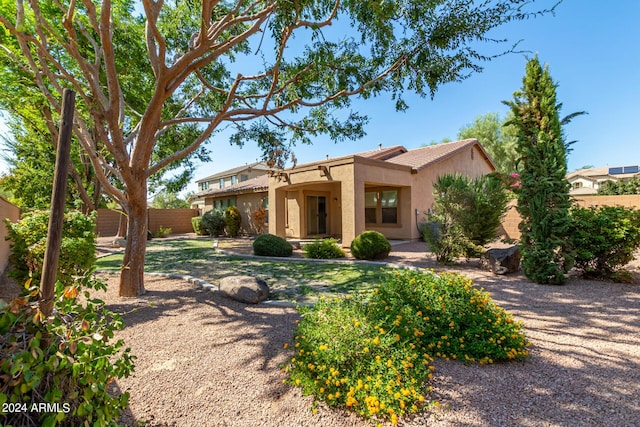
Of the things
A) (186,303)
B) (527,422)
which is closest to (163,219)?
(186,303)

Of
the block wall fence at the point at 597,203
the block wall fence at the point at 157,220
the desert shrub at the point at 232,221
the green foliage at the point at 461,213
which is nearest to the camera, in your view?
the green foliage at the point at 461,213

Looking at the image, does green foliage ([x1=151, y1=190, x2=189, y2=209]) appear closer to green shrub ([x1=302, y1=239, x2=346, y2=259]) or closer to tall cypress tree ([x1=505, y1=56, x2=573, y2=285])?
green shrub ([x1=302, y1=239, x2=346, y2=259])

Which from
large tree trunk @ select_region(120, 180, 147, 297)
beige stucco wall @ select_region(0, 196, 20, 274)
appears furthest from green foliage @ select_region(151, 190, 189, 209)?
large tree trunk @ select_region(120, 180, 147, 297)

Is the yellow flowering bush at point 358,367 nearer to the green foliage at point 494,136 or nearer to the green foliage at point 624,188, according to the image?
the green foliage at point 624,188

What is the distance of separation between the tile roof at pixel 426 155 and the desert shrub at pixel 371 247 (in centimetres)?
594

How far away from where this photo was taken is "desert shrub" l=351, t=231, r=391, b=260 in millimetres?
10109

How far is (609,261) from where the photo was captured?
21.9 feet

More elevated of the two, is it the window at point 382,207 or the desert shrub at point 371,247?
the window at point 382,207

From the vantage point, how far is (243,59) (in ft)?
29.6

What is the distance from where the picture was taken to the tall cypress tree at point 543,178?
6.61 metres

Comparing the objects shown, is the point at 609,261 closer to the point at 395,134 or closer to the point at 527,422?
the point at 527,422

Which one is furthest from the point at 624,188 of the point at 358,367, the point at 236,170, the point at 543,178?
the point at 236,170

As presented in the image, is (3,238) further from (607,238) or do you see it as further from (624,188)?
(624,188)

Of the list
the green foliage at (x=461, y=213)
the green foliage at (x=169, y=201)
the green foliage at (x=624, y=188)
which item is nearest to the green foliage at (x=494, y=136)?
the green foliage at (x=624, y=188)
